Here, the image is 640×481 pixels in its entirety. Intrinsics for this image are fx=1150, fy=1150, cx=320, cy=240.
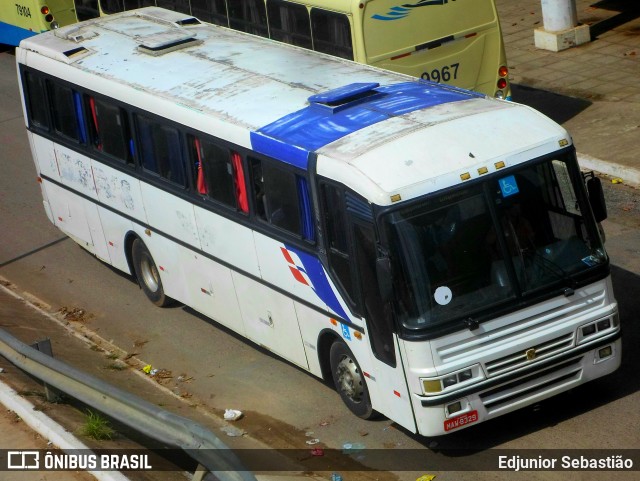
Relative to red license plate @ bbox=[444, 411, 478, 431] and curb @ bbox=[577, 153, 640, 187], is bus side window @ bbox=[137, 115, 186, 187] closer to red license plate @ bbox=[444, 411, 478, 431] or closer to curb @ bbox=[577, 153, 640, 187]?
red license plate @ bbox=[444, 411, 478, 431]

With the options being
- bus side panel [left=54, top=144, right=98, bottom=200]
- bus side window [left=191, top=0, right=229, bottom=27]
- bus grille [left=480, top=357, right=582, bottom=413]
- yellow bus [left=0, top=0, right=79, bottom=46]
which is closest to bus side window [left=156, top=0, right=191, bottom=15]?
bus side window [left=191, top=0, right=229, bottom=27]

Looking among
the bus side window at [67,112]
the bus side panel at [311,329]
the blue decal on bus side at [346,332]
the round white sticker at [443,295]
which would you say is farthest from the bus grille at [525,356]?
the bus side window at [67,112]

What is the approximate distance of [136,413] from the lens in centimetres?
A: 785

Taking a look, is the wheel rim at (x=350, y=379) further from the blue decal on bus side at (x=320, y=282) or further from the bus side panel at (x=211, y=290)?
the bus side panel at (x=211, y=290)

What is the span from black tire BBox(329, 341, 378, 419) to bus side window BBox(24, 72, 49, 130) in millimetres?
6145

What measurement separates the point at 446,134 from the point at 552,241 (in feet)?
4.04

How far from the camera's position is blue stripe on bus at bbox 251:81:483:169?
10.1 m

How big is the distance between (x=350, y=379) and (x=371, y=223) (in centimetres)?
178

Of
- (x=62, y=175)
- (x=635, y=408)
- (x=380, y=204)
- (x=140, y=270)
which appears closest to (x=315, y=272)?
(x=380, y=204)

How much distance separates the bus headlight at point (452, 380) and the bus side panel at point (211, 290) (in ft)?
10.5

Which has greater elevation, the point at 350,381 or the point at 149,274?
the point at 350,381

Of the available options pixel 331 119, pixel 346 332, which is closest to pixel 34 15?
pixel 331 119

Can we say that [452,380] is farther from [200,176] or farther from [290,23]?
[290,23]

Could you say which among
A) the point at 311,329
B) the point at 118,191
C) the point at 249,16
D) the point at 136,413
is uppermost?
the point at 249,16
